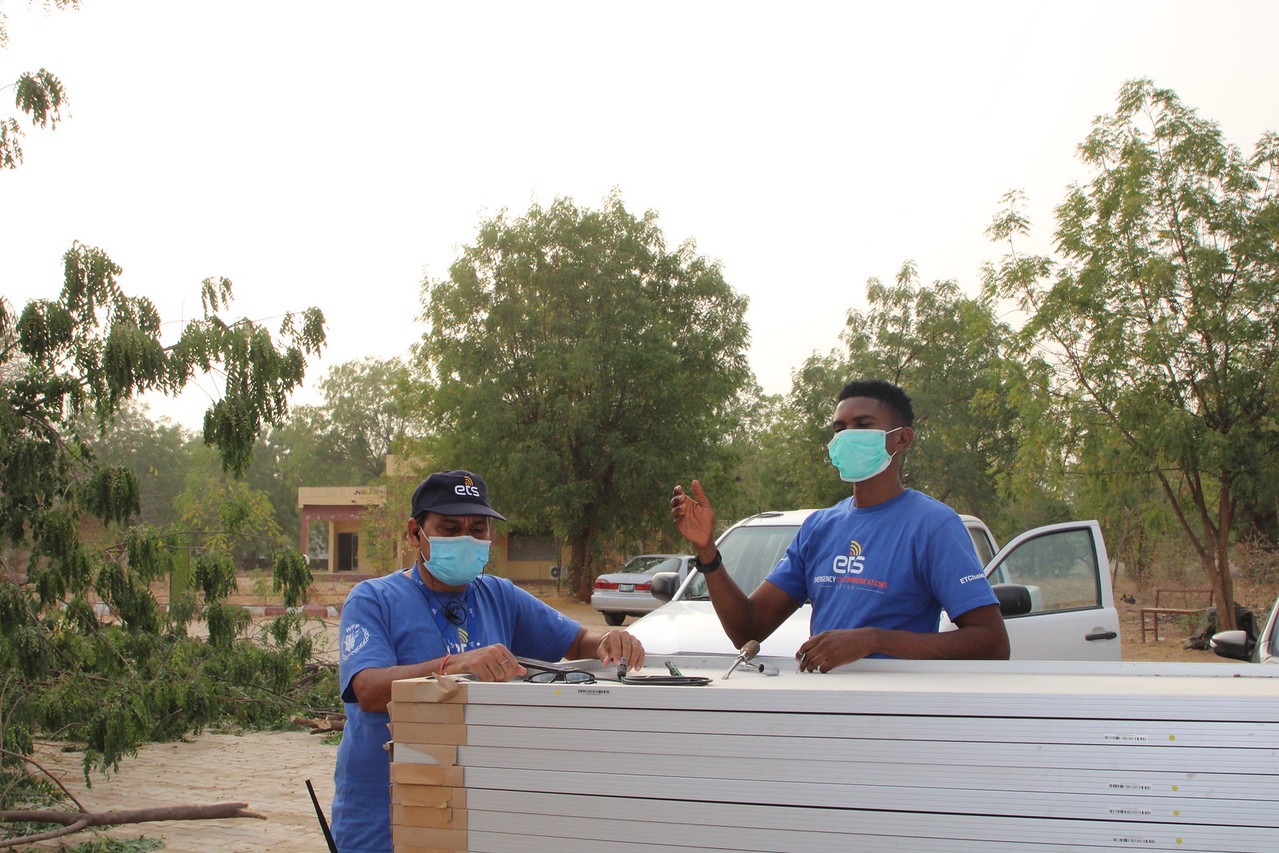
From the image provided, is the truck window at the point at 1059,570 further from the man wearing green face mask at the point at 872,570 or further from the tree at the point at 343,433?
the tree at the point at 343,433

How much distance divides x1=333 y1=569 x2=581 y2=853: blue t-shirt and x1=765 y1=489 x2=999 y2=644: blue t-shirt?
97 centimetres

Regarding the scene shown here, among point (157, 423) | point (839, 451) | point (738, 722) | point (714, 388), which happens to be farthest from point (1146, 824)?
point (157, 423)

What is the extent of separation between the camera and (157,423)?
6069cm

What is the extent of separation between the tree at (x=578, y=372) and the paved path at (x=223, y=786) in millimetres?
18133

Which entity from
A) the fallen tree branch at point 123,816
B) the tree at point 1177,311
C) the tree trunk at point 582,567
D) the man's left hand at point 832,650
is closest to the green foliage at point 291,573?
the fallen tree branch at point 123,816

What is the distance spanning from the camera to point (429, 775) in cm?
203

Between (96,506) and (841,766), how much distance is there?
5.86m

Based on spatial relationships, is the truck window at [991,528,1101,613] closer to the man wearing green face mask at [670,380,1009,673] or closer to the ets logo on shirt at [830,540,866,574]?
the man wearing green face mask at [670,380,1009,673]

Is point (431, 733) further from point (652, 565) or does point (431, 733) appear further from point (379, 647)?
point (652, 565)

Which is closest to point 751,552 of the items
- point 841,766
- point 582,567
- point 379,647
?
point 379,647

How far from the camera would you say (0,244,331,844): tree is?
6.40m

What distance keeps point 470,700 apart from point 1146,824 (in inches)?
47.1

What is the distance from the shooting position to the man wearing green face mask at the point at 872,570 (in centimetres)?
278

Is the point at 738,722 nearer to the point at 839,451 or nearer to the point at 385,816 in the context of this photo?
the point at 385,816
